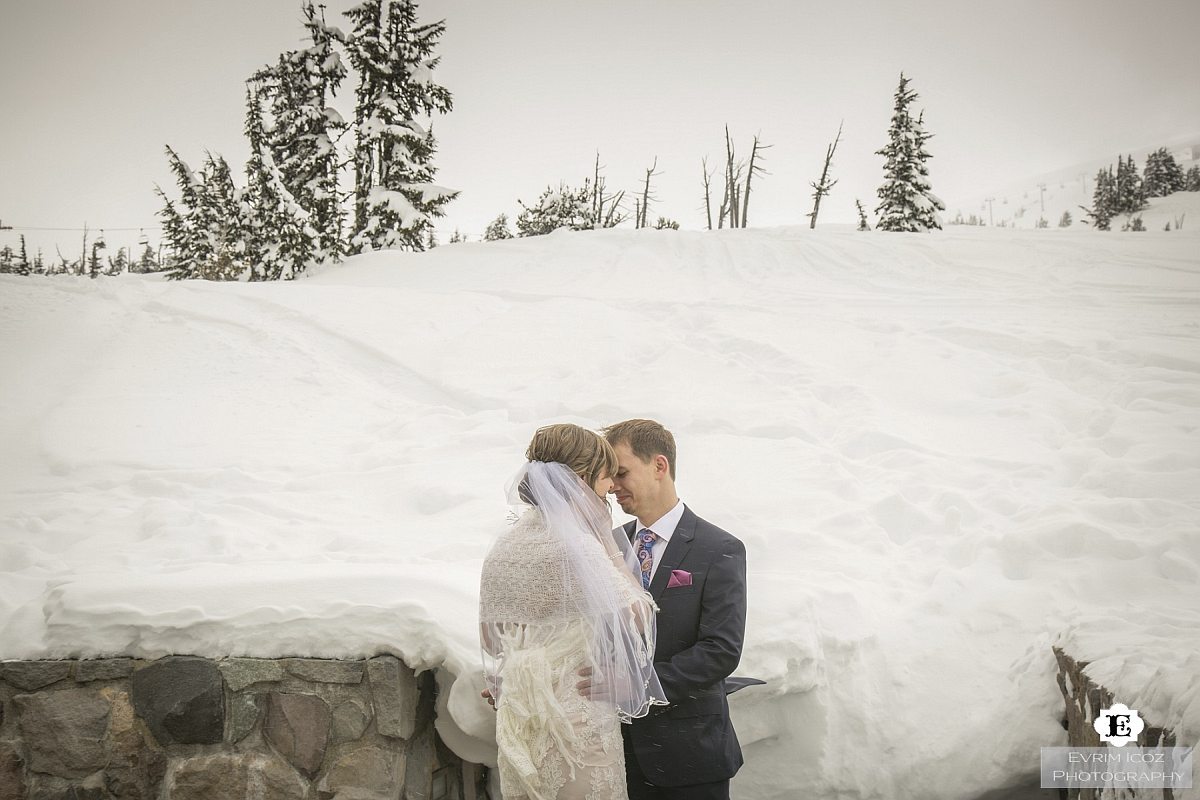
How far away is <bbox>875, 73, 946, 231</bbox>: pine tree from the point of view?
2561 cm

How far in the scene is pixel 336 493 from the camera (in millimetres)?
4965

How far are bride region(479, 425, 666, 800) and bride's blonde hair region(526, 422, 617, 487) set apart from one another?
0.16 feet

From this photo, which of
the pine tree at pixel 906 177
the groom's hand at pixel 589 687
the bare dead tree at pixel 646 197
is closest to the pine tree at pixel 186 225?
the bare dead tree at pixel 646 197

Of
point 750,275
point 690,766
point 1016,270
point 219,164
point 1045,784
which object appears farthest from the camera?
point 219,164

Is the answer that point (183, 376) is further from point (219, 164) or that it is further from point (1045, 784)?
point (219, 164)

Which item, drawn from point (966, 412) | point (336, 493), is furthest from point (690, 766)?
point (966, 412)

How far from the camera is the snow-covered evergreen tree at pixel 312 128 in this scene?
65.3ft

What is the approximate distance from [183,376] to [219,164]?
27131 millimetres

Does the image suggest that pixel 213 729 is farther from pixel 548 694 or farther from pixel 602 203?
pixel 602 203

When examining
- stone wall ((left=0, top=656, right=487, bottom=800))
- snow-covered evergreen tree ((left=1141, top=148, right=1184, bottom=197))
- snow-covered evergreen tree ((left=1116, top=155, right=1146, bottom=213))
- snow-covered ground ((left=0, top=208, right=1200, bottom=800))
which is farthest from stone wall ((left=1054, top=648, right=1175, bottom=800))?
snow-covered evergreen tree ((left=1141, top=148, right=1184, bottom=197))

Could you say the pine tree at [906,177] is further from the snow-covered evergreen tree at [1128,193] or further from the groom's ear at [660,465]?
the groom's ear at [660,465]

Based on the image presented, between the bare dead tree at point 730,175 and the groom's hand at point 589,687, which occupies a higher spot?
the bare dead tree at point 730,175

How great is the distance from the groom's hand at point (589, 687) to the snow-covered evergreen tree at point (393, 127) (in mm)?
17943

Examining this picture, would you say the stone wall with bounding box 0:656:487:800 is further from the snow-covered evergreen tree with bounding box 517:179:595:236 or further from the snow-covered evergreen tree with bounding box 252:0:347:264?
the snow-covered evergreen tree with bounding box 517:179:595:236
